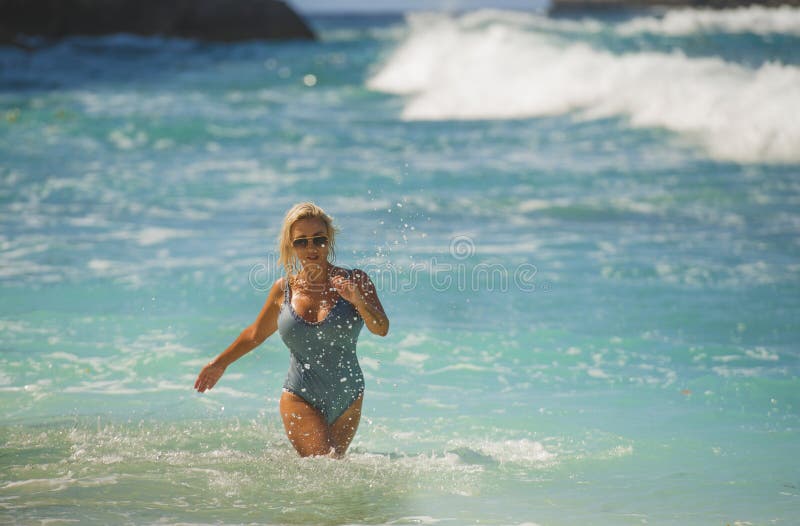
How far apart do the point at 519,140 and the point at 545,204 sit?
6228mm

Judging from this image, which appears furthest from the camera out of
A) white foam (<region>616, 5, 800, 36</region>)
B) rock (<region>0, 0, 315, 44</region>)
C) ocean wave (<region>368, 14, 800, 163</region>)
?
rock (<region>0, 0, 315, 44</region>)

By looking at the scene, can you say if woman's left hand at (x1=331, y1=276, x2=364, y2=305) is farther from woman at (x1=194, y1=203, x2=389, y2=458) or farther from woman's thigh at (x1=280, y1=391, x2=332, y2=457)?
woman's thigh at (x1=280, y1=391, x2=332, y2=457)

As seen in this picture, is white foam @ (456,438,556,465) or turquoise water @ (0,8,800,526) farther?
white foam @ (456,438,556,465)

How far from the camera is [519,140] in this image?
62.8ft

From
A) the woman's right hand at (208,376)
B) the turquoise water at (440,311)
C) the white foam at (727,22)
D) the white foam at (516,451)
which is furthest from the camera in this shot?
the white foam at (727,22)

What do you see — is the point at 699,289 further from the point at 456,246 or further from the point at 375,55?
the point at 375,55

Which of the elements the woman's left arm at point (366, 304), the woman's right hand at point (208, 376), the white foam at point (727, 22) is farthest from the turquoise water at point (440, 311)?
the white foam at point (727, 22)

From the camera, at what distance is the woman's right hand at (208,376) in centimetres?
514

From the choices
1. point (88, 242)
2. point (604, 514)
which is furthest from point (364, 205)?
point (604, 514)

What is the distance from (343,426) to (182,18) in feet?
154

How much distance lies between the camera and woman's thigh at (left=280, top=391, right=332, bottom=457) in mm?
5188

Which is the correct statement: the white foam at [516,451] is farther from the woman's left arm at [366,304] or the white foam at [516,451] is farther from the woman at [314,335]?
the woman's left arm at [366,304]

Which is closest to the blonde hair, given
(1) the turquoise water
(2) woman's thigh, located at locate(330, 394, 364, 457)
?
(2) woman's thigh, located at locate(330, 394, 364, 457)

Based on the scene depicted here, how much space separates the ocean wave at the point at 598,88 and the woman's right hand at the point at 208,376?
514 inches
